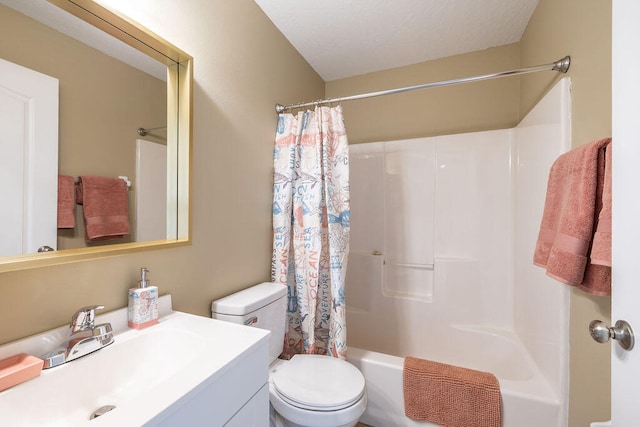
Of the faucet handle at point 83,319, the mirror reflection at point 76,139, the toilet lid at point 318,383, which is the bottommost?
the toilet lid at point 318,383

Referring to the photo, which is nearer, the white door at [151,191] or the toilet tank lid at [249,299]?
the white door at [151,191]

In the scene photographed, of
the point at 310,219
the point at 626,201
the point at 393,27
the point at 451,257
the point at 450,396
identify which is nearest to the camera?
the point at 626,201

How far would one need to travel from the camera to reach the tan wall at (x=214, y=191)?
75 centimetres

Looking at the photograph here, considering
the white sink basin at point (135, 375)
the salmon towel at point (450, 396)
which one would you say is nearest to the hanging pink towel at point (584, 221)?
the salmon towel at point (450, 396)

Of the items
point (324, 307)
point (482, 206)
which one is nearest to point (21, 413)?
point (324, 307)

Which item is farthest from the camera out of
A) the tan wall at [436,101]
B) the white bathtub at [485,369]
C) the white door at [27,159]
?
the tan wall at [436,101]

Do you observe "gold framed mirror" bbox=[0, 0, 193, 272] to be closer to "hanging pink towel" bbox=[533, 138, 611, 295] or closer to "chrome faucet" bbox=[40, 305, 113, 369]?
"chrome faucet" bbox=[40, 305, 113, 369]

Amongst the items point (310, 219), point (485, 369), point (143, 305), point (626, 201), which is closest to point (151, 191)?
point (143, 305)

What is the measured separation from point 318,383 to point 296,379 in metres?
0.11

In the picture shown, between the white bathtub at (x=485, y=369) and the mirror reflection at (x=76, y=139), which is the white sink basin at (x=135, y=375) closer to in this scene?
the mirror reflection at (x=76, y=139)

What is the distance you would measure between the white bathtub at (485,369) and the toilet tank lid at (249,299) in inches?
24.7

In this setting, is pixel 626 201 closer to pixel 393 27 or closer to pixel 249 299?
pixel 249 299

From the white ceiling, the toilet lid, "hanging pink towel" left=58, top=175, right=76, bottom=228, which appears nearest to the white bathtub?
the toilet lid

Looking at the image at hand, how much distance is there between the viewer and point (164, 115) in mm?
1070
